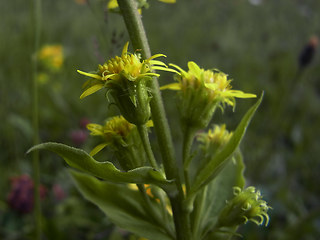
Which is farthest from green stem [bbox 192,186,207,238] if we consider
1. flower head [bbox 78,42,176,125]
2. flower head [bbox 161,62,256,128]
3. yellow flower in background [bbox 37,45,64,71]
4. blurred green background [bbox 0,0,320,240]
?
yellow flower in background [bbox 37,45,64,71]

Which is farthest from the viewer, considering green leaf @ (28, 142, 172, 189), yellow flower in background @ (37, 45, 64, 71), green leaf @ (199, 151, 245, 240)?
yellow flower in background @ (37, 45, 64, 71)

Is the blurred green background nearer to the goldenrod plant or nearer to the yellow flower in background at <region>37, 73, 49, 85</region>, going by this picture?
the yellow flower in background at <region>37, 73, 49, 85</region>

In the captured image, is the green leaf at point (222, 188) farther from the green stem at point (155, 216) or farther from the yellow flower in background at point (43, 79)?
the yellow flower in background at point (43, 79)

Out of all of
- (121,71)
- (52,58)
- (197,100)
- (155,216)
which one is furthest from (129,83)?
(52,58)

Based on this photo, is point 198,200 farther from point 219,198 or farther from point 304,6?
point 304,6

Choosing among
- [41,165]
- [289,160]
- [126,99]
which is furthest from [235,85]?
[126,99]

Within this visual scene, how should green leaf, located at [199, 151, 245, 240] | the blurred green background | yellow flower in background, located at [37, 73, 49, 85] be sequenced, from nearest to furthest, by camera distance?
1. green leaf, located at [199, 151, 245, 240]
2. the blurred green background
3. yellow flower in background, located at [37, 73, 49, 85]

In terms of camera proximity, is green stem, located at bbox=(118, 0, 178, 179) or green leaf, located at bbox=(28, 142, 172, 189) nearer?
green leaf, located at bbox=(28, 142, 172, 189)
